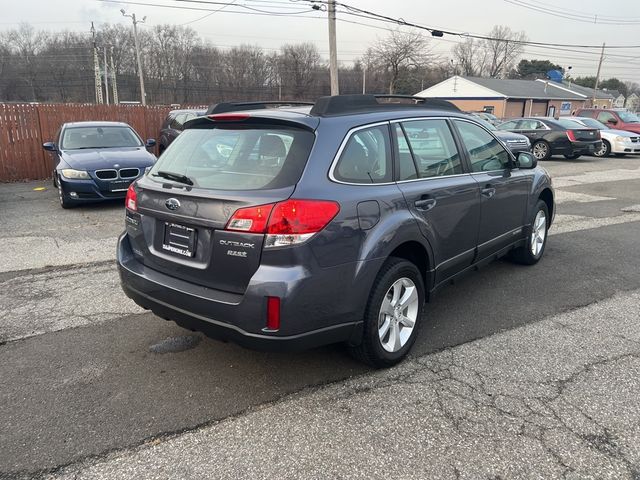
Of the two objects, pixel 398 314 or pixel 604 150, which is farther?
pixel 604 150

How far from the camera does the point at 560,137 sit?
1733cm

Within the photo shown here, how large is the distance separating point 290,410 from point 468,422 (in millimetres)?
1024

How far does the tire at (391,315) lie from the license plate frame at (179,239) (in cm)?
114

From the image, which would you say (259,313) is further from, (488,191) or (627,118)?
(627,118)

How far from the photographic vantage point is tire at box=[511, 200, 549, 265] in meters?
5.38

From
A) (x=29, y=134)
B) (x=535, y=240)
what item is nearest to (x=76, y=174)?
(x=29, y=134)

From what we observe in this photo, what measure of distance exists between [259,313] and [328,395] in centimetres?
79

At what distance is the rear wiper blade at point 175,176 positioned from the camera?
312 centimetres

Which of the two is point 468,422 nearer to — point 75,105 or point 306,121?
point 306,121

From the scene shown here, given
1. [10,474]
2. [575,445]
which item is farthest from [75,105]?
[575,445]

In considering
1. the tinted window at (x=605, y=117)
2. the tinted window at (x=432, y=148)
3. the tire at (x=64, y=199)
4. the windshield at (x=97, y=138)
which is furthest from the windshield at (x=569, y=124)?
the tire at (x=64, y=199)

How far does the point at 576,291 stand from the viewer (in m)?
4.86

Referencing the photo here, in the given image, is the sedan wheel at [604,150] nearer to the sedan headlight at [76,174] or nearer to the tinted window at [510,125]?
the tinted window at [510,125]

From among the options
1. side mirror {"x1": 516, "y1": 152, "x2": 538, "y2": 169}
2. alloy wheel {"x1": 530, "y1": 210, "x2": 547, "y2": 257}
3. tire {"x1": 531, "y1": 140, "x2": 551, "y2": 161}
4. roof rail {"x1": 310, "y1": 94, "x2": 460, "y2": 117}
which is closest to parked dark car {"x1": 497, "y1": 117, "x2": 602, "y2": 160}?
tire {"x1": 531, "y1": 140, "x2": 551, "y2": 161}
